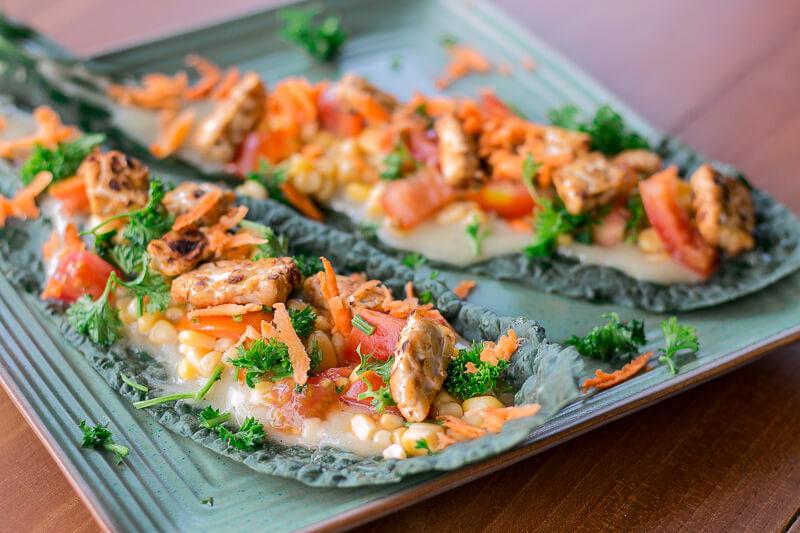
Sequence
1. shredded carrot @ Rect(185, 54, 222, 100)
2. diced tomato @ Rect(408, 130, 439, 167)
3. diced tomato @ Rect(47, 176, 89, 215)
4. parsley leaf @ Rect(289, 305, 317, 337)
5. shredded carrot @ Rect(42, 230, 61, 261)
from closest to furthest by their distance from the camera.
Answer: parsley leaf @ Rect(289, 305, 317, 337) → shredded carrot @ Rect(42, 230, 61, 261) → diced tomato @ Rect(47, 176, 89, 215) → diced tomato @ Rect(408, 130, 439, 167) → shredded carrot @ Rect(185, 54, 222, 100)

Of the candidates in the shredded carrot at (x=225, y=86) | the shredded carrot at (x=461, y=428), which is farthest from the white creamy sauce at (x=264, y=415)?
the shredded carrot at (x=225, y=86)

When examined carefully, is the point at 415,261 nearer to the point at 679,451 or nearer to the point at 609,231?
the point at 609,231

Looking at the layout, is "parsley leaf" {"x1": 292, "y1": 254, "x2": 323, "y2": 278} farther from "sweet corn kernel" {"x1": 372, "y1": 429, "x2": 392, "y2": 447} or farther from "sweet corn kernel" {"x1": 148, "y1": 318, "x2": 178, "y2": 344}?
"sweet corn kernel" {"x1": 372, "y1": 429, "x2": 392, "y2": 447}

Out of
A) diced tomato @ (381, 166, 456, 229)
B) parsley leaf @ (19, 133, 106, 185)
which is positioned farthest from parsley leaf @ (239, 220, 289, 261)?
parsley leaf @ (19, 133, 106, 185)

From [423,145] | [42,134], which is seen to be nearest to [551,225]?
[423,145]

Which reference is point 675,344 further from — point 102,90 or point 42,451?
point 102,90

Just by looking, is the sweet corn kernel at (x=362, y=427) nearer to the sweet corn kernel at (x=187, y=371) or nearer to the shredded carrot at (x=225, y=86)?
the sweet corn kernel at (x=187, y=371)
